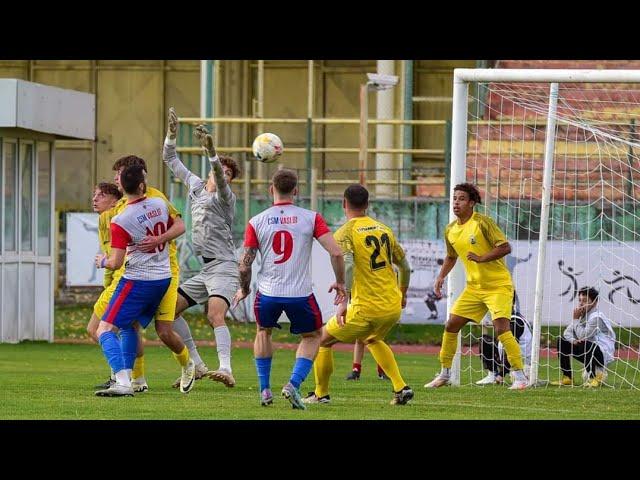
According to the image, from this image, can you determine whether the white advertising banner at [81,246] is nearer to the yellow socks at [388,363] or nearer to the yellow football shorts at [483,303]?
the yellow football shorts at [483,303]

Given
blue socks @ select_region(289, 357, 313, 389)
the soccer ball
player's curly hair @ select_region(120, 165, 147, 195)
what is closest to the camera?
blue socks @ select_region(289, 357, 313, 389)

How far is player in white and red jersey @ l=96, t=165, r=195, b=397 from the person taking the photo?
11328mm

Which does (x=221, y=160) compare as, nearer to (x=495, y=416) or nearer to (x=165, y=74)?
(x=495, y=416)

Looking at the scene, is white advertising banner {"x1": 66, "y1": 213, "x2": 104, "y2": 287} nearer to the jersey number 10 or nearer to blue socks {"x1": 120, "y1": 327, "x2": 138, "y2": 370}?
blue socks {"x1": 120, "y1": 327, "x2": 138, "y2": 370}

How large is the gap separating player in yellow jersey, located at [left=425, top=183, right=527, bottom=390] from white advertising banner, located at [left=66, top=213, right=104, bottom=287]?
14882mm

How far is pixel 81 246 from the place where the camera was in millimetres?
27391

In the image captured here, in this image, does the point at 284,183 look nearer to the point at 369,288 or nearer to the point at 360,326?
the point at 369,288

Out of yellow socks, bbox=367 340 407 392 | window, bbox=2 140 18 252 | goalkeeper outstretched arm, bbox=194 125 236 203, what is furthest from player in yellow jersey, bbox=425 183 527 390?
window, bbox=2 140 18 252

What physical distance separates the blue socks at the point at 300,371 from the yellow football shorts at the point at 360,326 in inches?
24.5

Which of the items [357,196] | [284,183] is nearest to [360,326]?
[357,196]

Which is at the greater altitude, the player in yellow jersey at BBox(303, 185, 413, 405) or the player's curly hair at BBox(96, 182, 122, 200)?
the player's curly hair at BBox(96, 182, 122, 200)

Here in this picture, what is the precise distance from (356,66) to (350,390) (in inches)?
Result: 918

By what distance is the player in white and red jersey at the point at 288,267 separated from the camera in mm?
10547

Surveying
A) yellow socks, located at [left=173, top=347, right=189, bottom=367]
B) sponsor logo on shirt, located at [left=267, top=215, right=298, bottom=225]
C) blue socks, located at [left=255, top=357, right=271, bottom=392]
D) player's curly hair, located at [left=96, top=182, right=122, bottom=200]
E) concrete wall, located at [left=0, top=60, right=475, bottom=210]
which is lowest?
yellow socks, located at [left=173, top=347, right=189, bottom=367]
